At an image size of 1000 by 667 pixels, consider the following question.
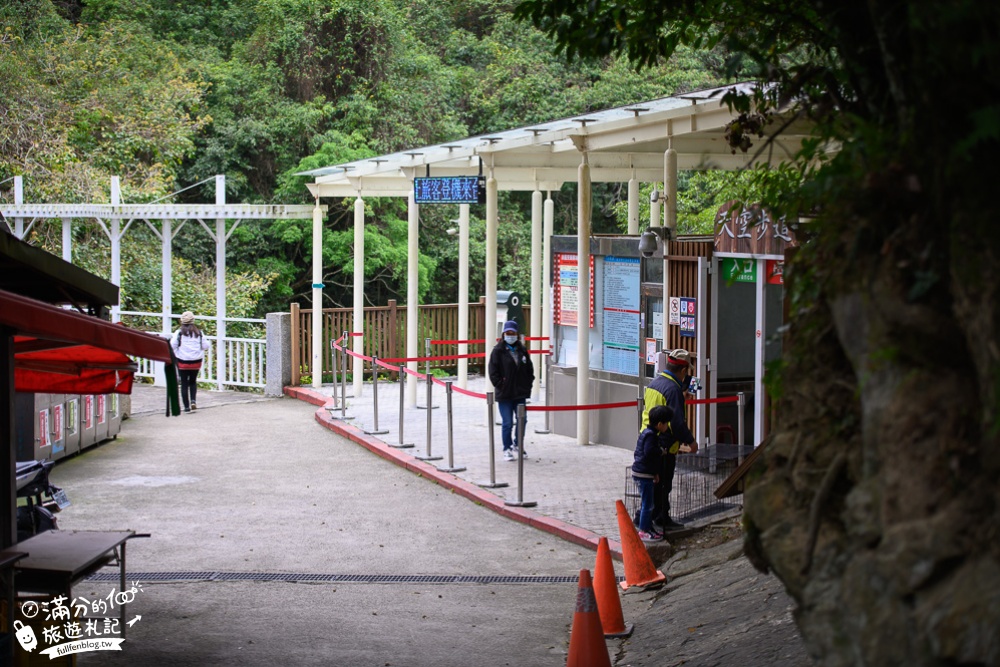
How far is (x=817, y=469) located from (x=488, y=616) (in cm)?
479

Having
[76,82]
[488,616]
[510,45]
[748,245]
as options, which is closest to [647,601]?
[488,616]

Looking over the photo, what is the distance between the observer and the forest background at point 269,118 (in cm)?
2606

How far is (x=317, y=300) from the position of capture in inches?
806

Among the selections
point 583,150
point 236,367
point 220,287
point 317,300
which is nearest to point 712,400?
point 583,150

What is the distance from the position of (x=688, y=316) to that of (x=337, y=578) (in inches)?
215

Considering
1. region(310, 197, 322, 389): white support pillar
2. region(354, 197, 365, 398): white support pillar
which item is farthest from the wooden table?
region(310, 197, 322, 389): white support pillar

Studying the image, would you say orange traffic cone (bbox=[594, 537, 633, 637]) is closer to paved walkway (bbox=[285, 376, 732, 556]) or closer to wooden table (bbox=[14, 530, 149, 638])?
Answer: paved walkway (bbox=[285, 376, 732, 556])

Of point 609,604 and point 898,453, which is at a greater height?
point 898,453

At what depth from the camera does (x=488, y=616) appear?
8516 mm

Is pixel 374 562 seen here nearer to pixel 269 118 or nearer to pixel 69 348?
pixel 69 348

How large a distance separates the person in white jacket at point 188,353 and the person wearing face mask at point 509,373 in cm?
660

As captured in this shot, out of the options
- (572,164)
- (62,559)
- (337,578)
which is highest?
(572,164)

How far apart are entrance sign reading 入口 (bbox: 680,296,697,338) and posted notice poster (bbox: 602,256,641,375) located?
5.46 feet

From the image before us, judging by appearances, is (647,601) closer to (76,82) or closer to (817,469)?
(817,469)
